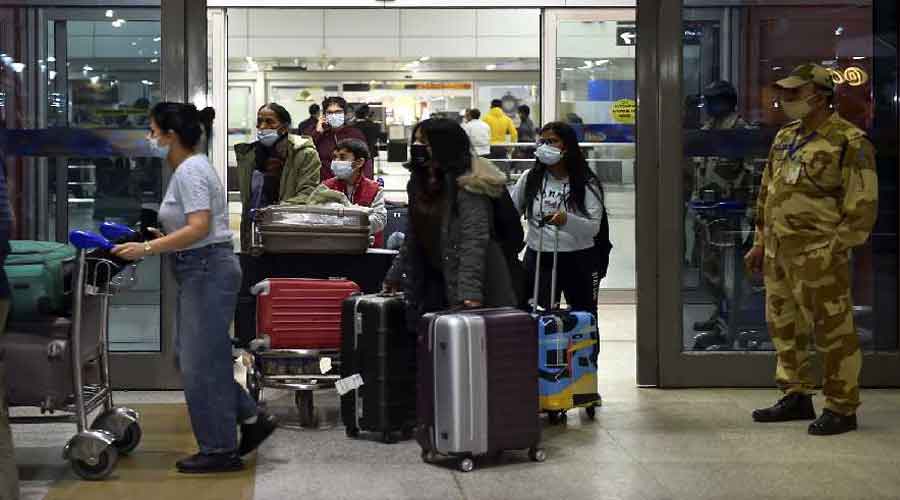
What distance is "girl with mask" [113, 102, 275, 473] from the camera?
570 centimetres

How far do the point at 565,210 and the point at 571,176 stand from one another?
0.66ft

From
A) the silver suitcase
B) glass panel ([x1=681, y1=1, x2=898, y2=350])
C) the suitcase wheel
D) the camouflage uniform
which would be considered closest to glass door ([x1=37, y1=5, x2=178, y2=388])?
the silver suitcase

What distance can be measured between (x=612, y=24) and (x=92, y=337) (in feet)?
24.8

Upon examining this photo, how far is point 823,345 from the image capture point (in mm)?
6902

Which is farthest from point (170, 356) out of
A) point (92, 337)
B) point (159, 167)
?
point (92, 337)

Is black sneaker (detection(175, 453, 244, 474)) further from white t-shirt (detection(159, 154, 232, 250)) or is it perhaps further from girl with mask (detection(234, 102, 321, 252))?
girl with mask (detection(234, 102, 321, 252))

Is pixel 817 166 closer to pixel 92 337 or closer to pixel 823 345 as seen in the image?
pixel 823 345

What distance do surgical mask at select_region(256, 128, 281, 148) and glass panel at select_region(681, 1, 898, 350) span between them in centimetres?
225

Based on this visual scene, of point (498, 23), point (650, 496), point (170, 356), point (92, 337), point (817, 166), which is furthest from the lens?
point (498, 23)

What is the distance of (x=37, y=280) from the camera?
18.7 ft

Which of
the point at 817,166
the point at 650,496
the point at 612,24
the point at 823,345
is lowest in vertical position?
the point at 650,496

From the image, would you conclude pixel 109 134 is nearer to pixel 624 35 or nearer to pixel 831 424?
pixel 831 424

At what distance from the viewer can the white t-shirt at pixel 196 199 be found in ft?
18.5

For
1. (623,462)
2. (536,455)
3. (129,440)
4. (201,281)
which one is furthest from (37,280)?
(623,462)
